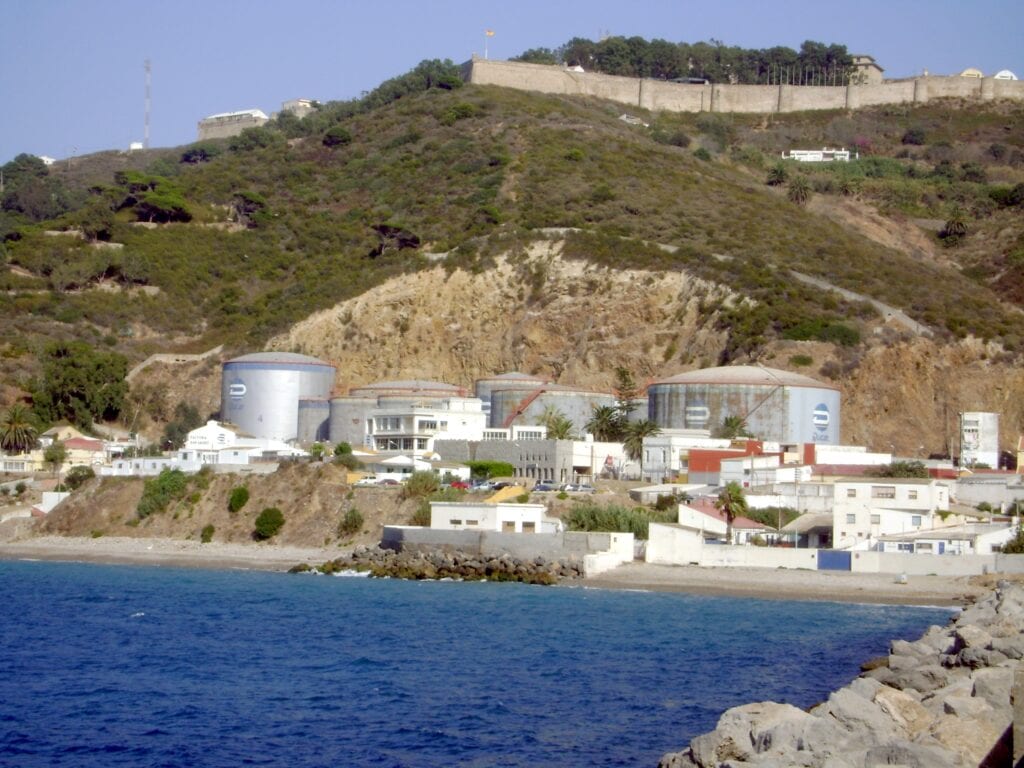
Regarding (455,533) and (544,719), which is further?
(455,533)

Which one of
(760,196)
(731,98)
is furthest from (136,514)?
(731,98)

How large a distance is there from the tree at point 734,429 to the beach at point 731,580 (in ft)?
59.4

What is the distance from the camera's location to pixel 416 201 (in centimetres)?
10131

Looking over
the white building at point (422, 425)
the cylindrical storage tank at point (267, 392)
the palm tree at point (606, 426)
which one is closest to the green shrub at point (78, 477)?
the cylindrical storage tank at point (267, 392)

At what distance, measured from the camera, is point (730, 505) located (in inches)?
1941

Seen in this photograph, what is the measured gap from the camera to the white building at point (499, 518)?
49781mm

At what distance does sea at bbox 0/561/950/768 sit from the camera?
22781 mm

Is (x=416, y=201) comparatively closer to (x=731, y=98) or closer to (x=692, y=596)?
(x=731, y=98)

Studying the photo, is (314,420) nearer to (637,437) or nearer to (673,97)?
(637,437)

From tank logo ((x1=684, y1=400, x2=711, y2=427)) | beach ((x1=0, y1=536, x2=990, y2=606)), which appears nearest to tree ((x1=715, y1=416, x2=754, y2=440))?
tank logo ((x1=684, y1=400, x2=711, y2=427))

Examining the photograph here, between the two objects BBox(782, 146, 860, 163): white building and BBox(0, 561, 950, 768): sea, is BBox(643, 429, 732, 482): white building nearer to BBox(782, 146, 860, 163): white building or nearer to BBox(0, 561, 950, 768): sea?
BBox(0, 561, 950, 768): sea

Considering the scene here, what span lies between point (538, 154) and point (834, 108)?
46503 mm

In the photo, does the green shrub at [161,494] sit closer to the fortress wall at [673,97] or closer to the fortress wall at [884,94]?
the fortress wall at [673,97]

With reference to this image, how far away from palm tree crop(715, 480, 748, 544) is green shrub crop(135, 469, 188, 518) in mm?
22710
